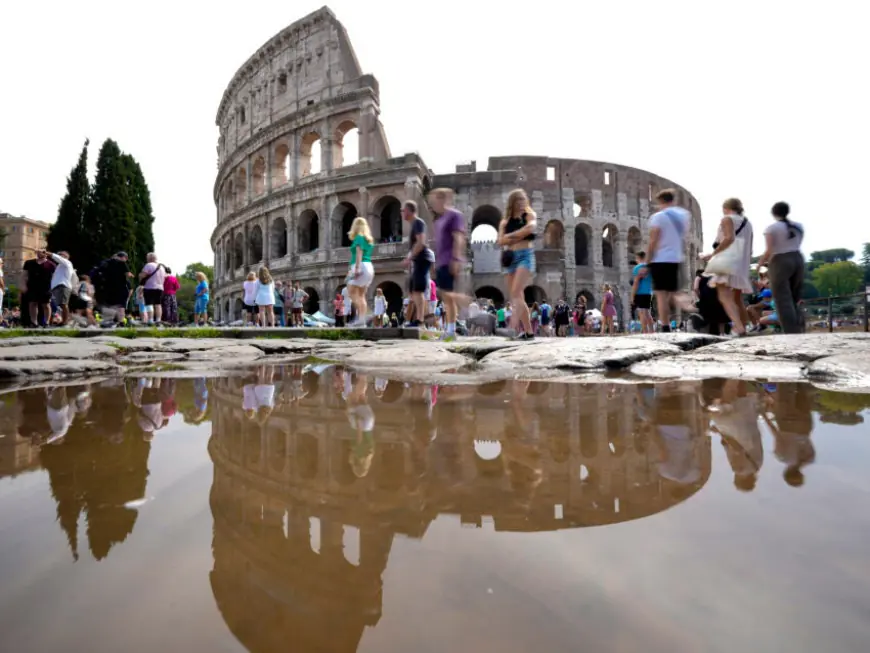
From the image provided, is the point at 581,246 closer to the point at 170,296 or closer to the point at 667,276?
the point at 170,296

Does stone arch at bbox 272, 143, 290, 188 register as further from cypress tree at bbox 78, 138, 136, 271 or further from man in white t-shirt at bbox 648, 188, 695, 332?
man in white t-shirt at bbox 648, 188, 695, 332

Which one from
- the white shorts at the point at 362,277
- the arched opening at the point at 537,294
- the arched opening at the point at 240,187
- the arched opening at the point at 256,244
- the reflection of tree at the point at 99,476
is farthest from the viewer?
→ the arched opening at the point at 240,187

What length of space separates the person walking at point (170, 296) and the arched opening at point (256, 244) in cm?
1240

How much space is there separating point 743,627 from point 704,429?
1.10m

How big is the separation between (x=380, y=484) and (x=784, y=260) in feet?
18.0

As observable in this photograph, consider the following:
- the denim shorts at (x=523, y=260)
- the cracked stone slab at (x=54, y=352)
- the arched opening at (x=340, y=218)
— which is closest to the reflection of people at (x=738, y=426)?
the denim shorts at (x=523, y=260)

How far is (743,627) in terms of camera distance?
1.82 feet

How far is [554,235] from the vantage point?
2608cm

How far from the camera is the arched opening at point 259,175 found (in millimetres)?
24803

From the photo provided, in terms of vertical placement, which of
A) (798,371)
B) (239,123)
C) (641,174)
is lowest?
(798,371)

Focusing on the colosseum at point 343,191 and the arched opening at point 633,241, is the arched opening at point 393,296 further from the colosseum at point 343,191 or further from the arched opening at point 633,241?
the arched opening at point 633,241

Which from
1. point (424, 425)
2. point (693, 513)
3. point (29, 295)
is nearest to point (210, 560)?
point (693, 513)

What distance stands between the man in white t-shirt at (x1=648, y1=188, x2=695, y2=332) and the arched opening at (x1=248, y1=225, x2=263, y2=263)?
22582 millimetres

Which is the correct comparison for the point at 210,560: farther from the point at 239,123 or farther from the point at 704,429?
the point at 239,123
